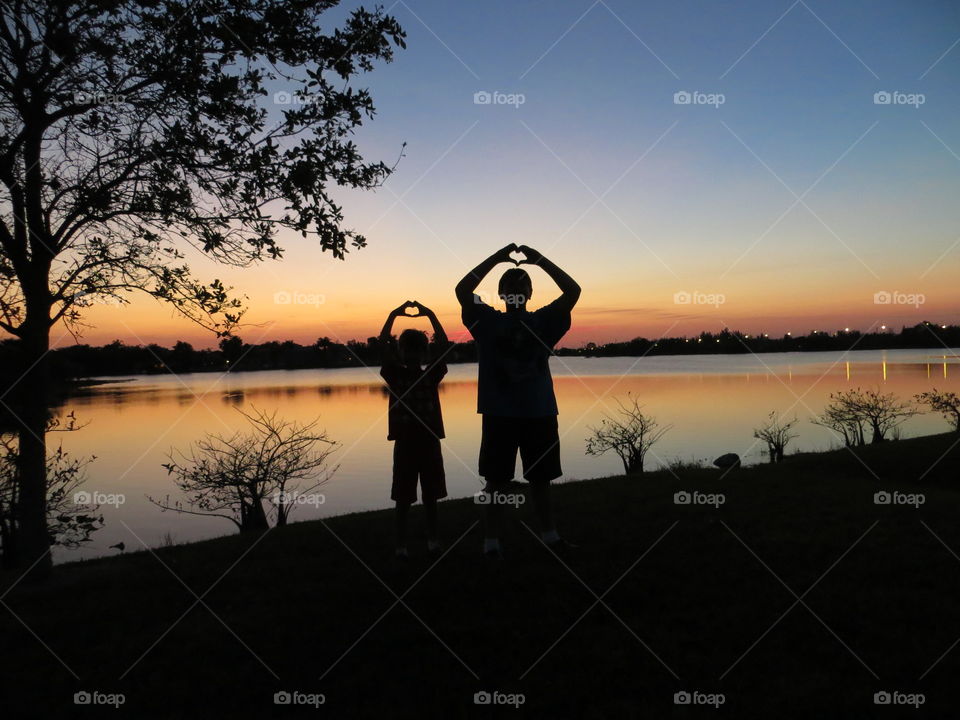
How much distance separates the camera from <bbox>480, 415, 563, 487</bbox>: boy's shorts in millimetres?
5941

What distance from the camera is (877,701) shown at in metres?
3.74

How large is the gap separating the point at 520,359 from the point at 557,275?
86 cm

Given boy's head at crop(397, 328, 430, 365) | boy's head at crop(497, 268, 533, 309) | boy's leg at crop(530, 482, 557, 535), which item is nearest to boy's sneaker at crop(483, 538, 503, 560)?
boy's leg at crop(530, 482, 557, 535)

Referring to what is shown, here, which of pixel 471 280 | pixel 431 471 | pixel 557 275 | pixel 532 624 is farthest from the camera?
pixel 431 471

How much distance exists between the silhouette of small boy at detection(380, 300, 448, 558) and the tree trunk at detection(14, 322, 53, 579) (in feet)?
15.5

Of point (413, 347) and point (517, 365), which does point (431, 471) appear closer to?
point (413, 347)

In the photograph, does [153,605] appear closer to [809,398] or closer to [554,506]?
[554,506]

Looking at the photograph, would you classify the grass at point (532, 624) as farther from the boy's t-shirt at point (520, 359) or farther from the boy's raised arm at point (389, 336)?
the boy's raised arm at point (389, 336)

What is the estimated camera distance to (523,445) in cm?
596

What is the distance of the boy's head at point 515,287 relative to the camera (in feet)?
19.8

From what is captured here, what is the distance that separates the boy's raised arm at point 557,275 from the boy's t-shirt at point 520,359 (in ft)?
0.27

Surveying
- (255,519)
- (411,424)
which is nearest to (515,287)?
(411,424)

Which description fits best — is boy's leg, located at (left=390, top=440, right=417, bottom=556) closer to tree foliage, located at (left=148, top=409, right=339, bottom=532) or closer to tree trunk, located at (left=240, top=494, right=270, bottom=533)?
tree foliage, located at (left=148, top=409, right=339, bottom=532)

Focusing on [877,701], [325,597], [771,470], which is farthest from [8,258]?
[771,470]
